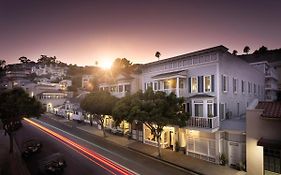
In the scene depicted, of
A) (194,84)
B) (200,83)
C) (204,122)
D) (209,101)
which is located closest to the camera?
(204,122)

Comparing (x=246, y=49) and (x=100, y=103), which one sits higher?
(x=246, y=49)

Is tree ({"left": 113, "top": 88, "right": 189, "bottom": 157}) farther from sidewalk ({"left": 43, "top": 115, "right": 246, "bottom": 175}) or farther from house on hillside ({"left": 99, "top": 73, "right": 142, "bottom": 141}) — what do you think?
house on hillside ({"left": 99, "top": 73, "right": 142, "bottom": 141})

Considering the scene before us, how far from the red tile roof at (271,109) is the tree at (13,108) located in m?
25.3

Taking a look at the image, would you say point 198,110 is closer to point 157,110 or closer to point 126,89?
point 157,110

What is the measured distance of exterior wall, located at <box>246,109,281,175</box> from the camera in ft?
53.7

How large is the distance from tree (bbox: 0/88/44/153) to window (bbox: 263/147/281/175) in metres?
25.5

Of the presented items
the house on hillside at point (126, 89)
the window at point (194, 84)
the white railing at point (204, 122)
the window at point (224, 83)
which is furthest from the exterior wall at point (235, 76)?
A: the house on hillside at point (126, 89)

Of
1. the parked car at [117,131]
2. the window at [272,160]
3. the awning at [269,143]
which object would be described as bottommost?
the parked car at [117,131]

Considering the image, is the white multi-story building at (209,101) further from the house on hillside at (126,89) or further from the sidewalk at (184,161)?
the house on hillside at (126,89)

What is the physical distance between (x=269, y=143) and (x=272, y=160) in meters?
1.48

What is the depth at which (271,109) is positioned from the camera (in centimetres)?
1667

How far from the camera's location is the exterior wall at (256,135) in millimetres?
16359

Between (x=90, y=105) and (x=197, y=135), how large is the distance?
18.7 metres

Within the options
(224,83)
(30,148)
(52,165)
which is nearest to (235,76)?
(224,83)
